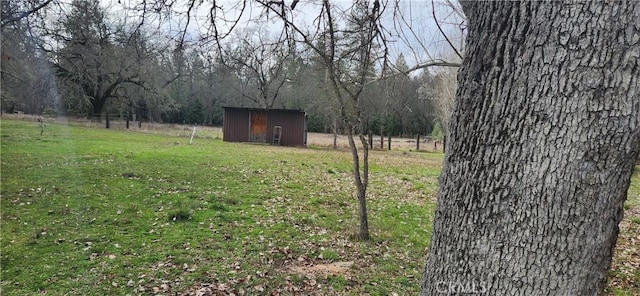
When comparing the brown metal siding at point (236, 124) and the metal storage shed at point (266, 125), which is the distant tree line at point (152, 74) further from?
the brown metal siding at point (236, 124)

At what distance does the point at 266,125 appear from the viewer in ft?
75.0

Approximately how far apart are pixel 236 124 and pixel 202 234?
18.8m

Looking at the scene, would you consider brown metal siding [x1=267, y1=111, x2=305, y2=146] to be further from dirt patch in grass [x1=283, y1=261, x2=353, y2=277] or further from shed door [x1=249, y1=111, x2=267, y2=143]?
dirt patch in grass [x1=283, y1=261, x2=353, y2=277]

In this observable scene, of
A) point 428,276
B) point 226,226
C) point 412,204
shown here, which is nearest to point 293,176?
point 412,204

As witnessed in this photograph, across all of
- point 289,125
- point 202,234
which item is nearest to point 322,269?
point 202,234

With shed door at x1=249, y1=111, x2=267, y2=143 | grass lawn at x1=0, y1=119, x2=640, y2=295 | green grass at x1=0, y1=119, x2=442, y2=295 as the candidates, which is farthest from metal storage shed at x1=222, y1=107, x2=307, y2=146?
grass lawn at x1=0, y1=119, x2=640, y2=295

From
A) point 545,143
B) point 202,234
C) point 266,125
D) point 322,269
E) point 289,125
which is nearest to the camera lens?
point 545,143

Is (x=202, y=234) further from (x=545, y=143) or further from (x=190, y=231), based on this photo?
(x=545, y=143)

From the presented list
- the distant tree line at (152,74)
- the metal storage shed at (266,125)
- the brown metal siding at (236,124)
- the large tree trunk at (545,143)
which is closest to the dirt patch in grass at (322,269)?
the distant tree line at (152,74)

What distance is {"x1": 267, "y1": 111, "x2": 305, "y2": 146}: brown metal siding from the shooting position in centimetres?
2273

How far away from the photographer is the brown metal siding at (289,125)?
22.7 metres

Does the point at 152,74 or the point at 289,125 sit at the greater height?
the point at 152,74

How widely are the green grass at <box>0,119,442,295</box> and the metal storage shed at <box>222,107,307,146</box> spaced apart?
541 inches

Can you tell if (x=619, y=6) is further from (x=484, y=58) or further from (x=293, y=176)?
(x=293, y=176)
